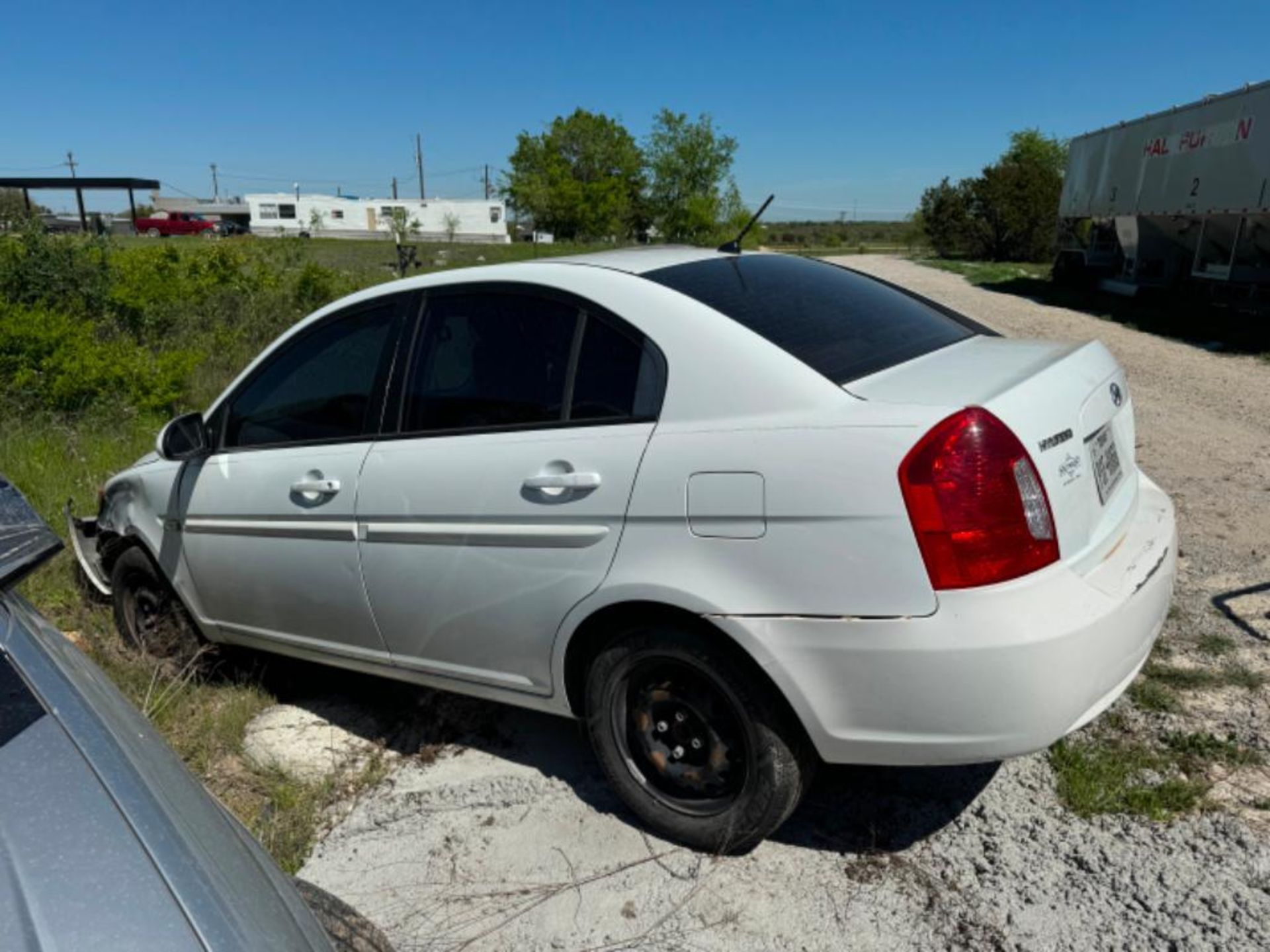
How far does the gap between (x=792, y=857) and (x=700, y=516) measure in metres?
1.12

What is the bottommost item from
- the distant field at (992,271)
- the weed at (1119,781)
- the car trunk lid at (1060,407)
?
the distant field at (992,271)

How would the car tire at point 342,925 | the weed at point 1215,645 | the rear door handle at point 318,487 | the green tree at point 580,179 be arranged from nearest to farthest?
the car tire at point 342,925 < the rear door handle at point 318,487 < the weed at point 1215,645 < the green tree at point 580,179

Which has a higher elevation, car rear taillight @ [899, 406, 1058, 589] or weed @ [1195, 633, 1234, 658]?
car rear taillight @ [899, 406, 1058, 589]

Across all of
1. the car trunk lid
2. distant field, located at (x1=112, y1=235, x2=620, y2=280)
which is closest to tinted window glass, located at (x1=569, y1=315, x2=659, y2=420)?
the car trunk lid

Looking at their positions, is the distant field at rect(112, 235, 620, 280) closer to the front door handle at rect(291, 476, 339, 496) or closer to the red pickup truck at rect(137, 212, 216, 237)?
the front door handle at rect(291, 476, 339, 496)

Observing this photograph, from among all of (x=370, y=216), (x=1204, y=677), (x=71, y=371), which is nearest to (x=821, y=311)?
(x=1204, y=677)

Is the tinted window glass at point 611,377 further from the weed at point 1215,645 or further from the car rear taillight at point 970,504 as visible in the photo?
the weed at point 1215,645

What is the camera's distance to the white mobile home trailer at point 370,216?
277ft

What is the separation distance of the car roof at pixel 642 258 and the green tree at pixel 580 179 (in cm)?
6512

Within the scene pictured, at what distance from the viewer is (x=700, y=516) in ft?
8.30

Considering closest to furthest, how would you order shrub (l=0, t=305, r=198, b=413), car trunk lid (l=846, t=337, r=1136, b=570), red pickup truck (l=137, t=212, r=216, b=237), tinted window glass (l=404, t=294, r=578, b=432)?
car trunk lid (l=846, t=337, r=1136, b=570)
tinted window glass (l=404, t=294, r=578, b=432)
shrub (l=0, t=305, r=198, b=413)
red pickup truck (l=137, t=212, r=216, b=237)

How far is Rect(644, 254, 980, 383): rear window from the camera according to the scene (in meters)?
2.77

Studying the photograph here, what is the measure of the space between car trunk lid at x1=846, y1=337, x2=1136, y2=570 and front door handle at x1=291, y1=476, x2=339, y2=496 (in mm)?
1844

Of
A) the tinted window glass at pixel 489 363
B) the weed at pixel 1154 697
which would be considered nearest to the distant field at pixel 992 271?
the weed at pixel 1154 697
